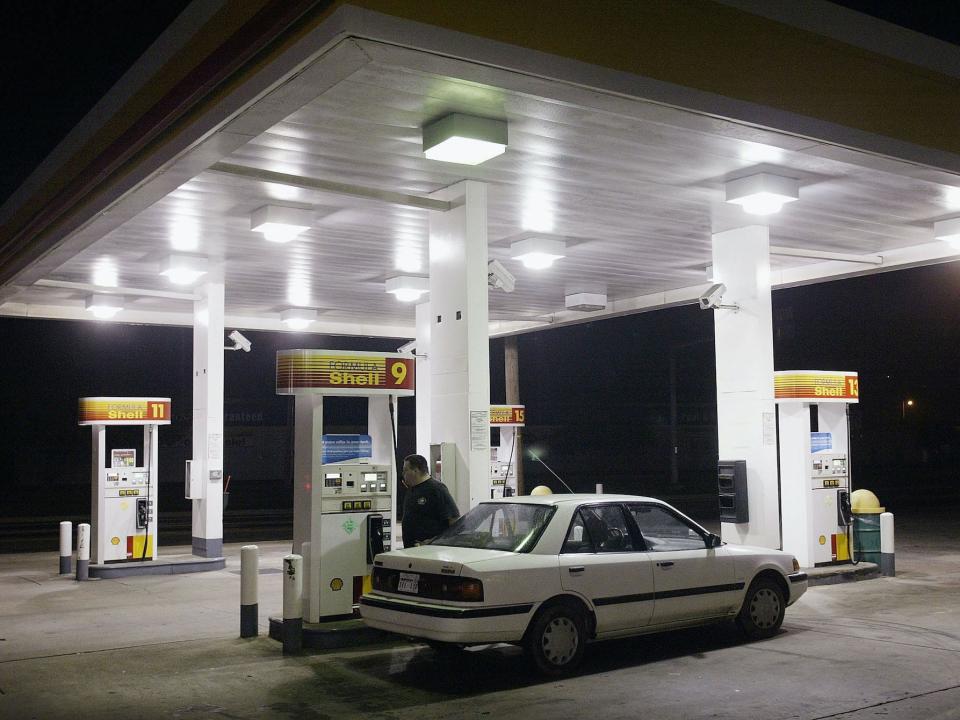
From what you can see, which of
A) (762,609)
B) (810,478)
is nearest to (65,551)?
(762,609)

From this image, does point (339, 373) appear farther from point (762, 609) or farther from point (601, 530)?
point (762, 609)

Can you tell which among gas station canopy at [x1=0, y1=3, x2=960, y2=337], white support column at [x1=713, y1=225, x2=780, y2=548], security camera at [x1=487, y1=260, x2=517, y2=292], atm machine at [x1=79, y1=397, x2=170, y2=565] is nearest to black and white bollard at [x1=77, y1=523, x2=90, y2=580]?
atm machine at [x1=79, y1=397, x2=170, y2=565]

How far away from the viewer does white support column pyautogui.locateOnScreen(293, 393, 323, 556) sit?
957 cm

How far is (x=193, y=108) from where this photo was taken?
7762mm

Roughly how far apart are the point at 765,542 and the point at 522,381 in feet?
136

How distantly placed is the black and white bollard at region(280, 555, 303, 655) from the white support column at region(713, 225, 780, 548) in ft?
19.2

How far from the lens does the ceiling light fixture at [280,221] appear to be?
11773 millimetres

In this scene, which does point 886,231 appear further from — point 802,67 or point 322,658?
point 322,658

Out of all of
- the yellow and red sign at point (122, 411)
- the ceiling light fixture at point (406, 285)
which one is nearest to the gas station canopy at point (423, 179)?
the ceiling light fixture at point (406, 285)

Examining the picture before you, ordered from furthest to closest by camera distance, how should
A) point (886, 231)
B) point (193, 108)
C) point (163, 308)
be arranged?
point (163, 308), point (886, 231), point (193, 108)

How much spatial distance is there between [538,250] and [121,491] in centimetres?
745

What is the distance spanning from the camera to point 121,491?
15.5 meters

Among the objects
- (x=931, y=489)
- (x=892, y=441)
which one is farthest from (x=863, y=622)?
(x=892, y=441)

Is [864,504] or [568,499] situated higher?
[568,499]
